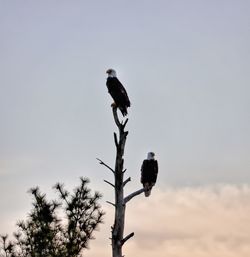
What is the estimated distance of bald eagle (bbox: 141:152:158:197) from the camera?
58.0 feet

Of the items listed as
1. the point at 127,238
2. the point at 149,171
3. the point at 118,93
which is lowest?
the point at 127,238

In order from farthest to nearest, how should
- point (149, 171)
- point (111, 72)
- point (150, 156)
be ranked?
point (150, 156)
point (149, 171)
point (111, 72)

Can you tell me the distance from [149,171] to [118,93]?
2692 mm

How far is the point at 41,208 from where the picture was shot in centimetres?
1925

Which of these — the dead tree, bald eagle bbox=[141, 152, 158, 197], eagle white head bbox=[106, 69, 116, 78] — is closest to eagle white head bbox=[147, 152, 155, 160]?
bald eagle bbox=[141, 152, 158, 197]

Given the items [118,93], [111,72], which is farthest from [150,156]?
[118,93]

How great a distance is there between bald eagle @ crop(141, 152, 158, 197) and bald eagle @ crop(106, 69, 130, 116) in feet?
7.48

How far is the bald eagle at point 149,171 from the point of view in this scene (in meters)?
17.7

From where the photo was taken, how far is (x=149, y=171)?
1786 cm

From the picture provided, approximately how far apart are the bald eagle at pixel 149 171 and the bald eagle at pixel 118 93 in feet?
7.48

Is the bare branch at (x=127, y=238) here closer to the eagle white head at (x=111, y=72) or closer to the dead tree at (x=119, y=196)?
the dead tree at (x=119, y=196)

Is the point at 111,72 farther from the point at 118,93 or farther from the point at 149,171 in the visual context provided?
the point at 149,171

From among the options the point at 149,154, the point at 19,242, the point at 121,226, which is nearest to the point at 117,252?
the point at 121,226

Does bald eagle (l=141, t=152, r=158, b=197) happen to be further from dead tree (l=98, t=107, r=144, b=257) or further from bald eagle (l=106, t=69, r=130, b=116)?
dead tree (l=98, t=107, r=144, b=257)
